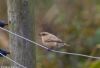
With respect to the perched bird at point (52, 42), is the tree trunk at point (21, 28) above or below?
above

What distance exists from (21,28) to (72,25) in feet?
15.5

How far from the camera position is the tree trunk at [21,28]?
414cm

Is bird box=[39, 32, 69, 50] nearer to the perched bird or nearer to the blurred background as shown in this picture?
the perched bird

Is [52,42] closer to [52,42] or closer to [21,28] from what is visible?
[52,42]

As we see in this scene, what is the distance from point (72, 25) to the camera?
8828 mm

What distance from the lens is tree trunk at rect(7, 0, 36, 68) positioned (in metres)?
4.14

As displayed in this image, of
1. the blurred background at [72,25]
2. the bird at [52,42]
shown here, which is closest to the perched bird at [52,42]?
the bird at [52,42]

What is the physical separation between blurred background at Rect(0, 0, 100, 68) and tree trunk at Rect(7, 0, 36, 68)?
3.72 metres

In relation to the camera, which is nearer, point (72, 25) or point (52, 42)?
point (52, 42)

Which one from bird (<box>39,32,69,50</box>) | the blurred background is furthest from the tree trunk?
the blurred background

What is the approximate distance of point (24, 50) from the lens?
13.6ft

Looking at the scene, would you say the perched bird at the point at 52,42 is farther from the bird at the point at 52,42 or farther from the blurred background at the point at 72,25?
the blurred background at the point at 72,25

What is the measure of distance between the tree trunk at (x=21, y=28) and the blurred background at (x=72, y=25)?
3.72 metres

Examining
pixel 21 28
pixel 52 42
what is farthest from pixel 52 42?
pixel 21 28
